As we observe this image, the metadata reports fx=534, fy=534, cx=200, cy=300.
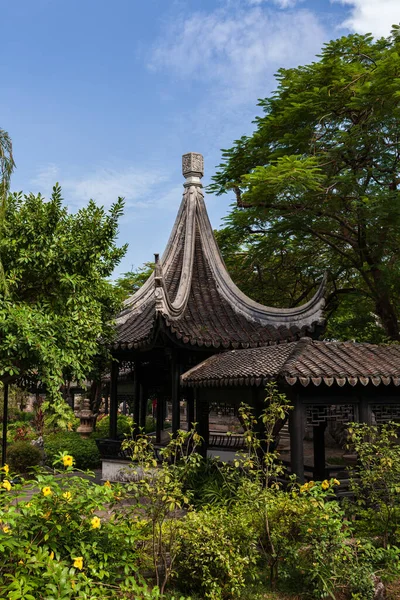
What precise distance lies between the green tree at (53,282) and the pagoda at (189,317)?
51.1 inches

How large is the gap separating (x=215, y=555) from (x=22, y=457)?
37.4ft

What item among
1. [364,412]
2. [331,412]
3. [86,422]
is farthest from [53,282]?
[86,422]

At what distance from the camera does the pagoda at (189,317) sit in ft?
35.2

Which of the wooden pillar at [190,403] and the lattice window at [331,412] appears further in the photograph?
the wooden pillar at [190,403]

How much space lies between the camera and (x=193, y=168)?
14523 mm

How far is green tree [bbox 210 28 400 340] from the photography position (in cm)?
1255

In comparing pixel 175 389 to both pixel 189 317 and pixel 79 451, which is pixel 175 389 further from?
pixel 79 451

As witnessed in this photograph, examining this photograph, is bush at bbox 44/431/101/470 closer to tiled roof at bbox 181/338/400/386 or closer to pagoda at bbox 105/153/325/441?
pagoda at bbox 105/153/325/441

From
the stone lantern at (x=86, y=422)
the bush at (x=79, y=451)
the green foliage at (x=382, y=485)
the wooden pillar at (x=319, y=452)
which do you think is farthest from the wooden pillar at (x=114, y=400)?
the stone lantern at (x=86, y=422)

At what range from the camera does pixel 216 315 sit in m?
12.1

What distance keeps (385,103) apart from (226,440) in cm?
1068

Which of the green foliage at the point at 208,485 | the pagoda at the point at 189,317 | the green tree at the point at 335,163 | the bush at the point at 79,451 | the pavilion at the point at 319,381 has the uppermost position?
the green tree at the point at 335,163

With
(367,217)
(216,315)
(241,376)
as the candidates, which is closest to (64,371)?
(241,376)

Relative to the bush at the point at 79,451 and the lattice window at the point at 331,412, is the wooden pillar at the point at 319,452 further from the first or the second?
the bush at the point at 79,451
